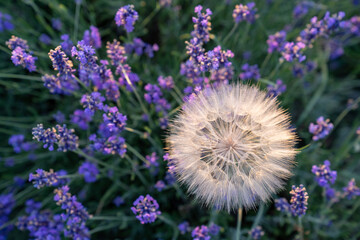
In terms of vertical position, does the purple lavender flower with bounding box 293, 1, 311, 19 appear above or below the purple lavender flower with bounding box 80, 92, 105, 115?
above

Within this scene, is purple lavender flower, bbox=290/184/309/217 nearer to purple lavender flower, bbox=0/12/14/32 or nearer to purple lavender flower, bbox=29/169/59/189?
purple lavender flower, bbox=29/169/59/189

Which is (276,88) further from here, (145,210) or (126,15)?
(145,210)

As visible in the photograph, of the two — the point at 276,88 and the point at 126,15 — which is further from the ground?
the point at 126,15

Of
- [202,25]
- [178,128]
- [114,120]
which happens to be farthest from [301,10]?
[114,120]

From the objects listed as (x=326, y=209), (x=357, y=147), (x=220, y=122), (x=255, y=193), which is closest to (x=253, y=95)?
(x=220, y=122)

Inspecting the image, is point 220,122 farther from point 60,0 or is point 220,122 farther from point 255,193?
point 60,0

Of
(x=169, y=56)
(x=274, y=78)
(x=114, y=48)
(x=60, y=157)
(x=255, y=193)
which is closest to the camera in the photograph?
(x=255, y=193)

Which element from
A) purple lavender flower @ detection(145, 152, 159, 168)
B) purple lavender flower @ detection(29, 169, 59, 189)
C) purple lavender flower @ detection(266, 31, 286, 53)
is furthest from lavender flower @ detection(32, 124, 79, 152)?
purple lavender flower @ detection(266, 31, 286, 53)
